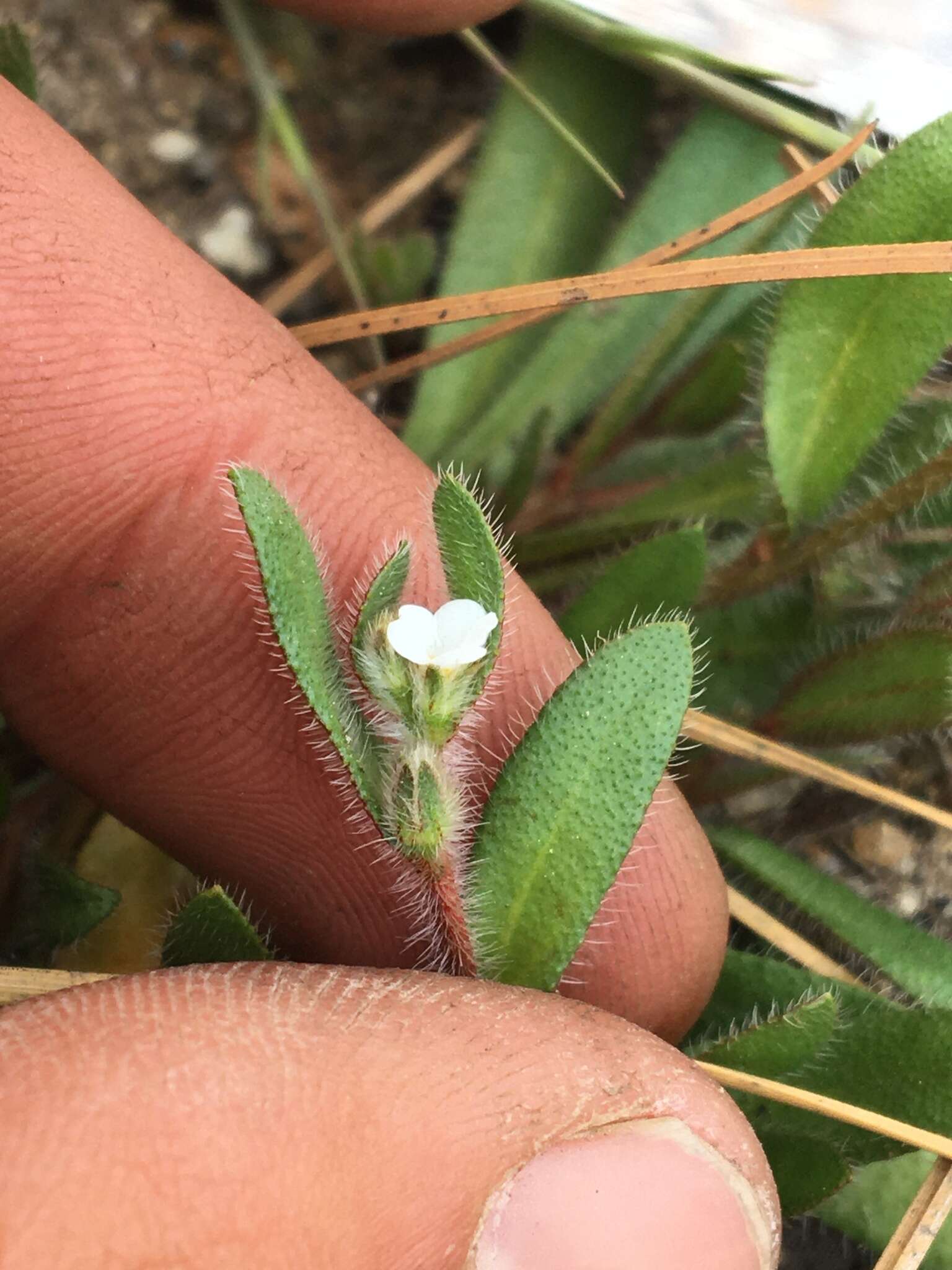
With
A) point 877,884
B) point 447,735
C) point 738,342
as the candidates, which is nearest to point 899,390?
point 738,342

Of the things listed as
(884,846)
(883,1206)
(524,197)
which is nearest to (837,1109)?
(883,1206)

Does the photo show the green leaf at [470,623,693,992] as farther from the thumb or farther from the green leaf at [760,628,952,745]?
the green leaf at [760,628,952,745]

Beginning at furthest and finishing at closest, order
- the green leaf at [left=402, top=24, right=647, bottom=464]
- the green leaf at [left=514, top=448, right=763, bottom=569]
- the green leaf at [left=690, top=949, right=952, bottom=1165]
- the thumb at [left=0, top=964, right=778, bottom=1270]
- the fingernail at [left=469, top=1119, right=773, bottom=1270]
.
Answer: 1. the green leaf at [left=402, top=24, right=647, bottom=464]
2. the green leaf at [left=514, top=448, right=763, bottom=569]
3. the green leaf at [left=690, top=949, right=952, bottom=1165]
4. the fingernail at [left=469, top=1119, right=773, bottom=1270]
5. the thumb at [left=0, top=964, right=778, bottom=1270]

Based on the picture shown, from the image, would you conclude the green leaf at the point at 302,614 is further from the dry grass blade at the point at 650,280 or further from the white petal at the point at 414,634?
the dry grass blade at the point at 650,280

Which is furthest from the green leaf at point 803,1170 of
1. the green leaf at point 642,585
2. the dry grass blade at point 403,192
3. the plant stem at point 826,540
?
the dry grass blade at point 403,192

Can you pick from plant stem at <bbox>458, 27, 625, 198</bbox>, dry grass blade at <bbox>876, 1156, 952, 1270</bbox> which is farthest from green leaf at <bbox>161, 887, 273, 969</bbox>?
plant stem at <bbox>458, 27, 625, 198</bbox>

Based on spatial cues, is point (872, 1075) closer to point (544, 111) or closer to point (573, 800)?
point (573, 800)

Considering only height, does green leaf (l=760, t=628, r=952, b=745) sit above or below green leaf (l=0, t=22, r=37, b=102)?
below
